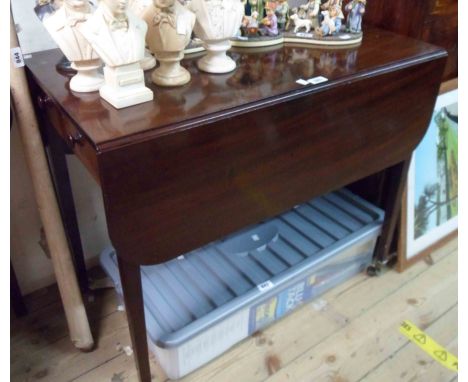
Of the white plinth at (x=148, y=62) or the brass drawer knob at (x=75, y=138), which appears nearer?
the brass drawer knob at (x=75, y=138)

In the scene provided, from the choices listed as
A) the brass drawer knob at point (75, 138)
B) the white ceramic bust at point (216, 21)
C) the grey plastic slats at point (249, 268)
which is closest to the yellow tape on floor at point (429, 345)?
the grey plastic slats at point (249, 268)

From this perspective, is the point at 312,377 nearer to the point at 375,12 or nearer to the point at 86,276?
the point at 86,276

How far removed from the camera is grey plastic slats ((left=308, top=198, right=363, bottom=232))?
60.7 inches

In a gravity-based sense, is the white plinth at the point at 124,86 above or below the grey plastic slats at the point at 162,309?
above

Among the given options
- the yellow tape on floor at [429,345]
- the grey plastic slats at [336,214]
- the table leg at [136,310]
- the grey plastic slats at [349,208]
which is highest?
the table leg at [136,310]

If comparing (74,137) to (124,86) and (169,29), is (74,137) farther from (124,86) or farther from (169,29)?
(169,29)

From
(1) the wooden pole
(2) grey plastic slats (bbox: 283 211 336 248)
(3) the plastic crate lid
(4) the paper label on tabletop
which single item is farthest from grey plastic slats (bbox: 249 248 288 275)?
(4) the paper label on tabletop

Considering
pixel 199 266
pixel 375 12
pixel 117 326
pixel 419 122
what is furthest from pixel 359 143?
pixel 117 326

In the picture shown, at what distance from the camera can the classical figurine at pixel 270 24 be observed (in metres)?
1.17

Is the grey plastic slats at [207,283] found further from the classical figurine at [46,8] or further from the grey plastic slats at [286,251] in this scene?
the classical figurine at [46,8]

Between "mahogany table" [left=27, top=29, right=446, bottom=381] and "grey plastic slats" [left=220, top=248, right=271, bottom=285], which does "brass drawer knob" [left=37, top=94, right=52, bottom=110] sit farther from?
"grey plastic slats" [left=220, top=248, right=271, bottom=285]

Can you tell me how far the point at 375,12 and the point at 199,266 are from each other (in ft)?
3.08

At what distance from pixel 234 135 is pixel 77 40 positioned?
35 centimetres

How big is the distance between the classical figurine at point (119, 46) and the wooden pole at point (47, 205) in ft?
0.78
